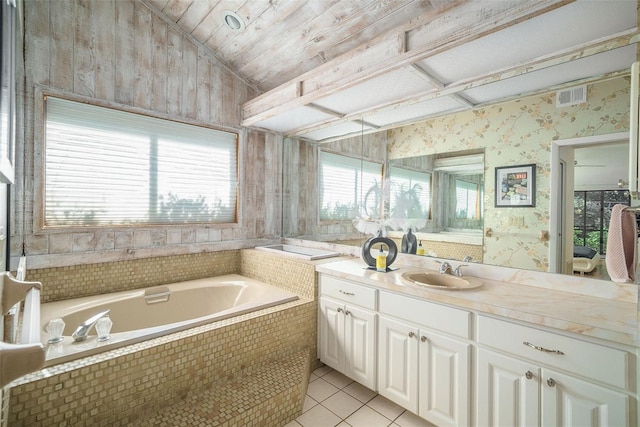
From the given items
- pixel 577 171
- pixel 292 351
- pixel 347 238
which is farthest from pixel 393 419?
pixel 577 171

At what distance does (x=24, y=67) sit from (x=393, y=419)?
3.30 m

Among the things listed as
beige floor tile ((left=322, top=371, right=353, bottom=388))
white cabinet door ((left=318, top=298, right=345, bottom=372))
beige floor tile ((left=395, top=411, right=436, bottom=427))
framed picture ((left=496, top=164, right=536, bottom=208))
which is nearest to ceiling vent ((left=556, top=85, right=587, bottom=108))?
framed picture ((left=496, top=164, right=536, bottom=208))

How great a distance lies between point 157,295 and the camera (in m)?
2.41

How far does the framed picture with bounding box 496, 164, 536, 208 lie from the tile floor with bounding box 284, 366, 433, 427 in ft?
4.62

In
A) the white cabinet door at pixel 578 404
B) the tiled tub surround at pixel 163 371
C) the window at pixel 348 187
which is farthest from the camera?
the window at pixel 348 187

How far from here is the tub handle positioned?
2.38 meters

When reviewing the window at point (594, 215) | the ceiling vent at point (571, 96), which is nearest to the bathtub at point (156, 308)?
the window at point (594, 215)

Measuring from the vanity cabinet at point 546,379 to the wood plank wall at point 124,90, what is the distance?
7.88 ft

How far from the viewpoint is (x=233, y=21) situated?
2510mm

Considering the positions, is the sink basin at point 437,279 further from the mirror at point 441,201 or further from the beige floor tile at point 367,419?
the beige floor tile at point 367,419

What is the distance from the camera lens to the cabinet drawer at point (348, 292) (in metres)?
1.91

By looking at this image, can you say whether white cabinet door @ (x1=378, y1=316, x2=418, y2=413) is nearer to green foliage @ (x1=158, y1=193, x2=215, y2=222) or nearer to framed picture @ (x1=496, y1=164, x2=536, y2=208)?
framed picture @ (x1=496, y1=164, x2=536, y2=208)

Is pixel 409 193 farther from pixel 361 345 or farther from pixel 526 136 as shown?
pixel 361 345

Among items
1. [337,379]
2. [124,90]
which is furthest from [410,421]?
[124,90]
